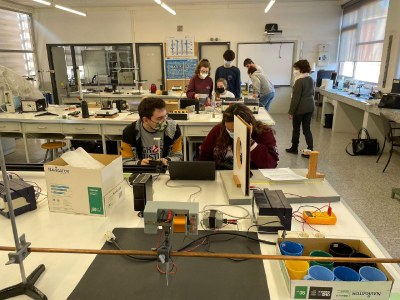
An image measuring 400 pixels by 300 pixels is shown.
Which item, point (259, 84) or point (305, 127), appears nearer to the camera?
point (305, 127)

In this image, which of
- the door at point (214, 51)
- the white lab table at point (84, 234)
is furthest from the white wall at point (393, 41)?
the white lab table at point (84, 234)

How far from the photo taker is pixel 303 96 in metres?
4.57

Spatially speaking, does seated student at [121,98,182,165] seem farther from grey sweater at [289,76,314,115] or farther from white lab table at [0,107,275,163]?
grey sweater at [289,76,314,115]

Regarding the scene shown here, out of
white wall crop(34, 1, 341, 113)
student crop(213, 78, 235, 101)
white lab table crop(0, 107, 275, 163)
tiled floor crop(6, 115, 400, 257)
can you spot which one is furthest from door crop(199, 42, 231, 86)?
white lab table crop(0, 107, 275, 163)

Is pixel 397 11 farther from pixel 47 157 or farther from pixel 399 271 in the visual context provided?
pixel 47 157

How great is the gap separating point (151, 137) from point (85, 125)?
1711 mm

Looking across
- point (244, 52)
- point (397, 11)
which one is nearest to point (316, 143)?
point (397, 11)

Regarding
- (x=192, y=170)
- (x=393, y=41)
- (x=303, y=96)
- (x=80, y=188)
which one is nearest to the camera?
(x=80, y=188)

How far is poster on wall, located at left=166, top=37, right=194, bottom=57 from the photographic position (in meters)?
8.12

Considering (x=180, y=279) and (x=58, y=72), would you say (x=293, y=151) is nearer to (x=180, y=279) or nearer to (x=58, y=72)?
(x=180, y=279)

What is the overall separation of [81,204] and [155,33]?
7.42 m

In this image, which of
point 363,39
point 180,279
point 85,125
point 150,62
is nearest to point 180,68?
point 150,62

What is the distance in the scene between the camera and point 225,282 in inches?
Result: 41.6

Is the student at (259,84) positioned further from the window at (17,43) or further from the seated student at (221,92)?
the window at (17,43)
